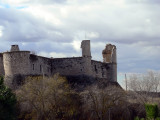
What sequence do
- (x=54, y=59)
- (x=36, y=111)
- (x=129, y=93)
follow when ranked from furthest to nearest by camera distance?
(x=54, y=59) → (x=129, y=93) → (x=36, y=111)

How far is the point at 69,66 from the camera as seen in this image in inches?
2552

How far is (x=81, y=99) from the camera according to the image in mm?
55062

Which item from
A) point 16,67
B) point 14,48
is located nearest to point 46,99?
point 16,67

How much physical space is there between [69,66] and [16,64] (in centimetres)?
1044

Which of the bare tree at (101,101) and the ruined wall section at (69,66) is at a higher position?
the ruined wall section at (69,66)

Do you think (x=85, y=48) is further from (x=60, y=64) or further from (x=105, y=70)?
(x=105, y=70)

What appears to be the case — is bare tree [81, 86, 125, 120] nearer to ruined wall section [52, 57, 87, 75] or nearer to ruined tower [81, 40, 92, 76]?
ruined tower [81, 40, 92, 76]

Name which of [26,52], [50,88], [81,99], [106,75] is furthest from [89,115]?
[106,75]

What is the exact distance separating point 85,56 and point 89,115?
12.6 metres

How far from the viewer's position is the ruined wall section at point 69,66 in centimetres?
6406

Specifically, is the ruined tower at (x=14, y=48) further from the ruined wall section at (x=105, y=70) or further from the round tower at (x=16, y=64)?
the ruined wall section at (x=105, y=70)

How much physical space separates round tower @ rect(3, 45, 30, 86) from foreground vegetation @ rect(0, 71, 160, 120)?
2727 millimetres

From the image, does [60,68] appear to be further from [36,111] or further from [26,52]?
[36,111]

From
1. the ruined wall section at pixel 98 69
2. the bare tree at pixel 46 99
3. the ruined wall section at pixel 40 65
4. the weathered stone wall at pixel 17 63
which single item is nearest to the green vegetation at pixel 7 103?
the bare tree at pixel 46 99
